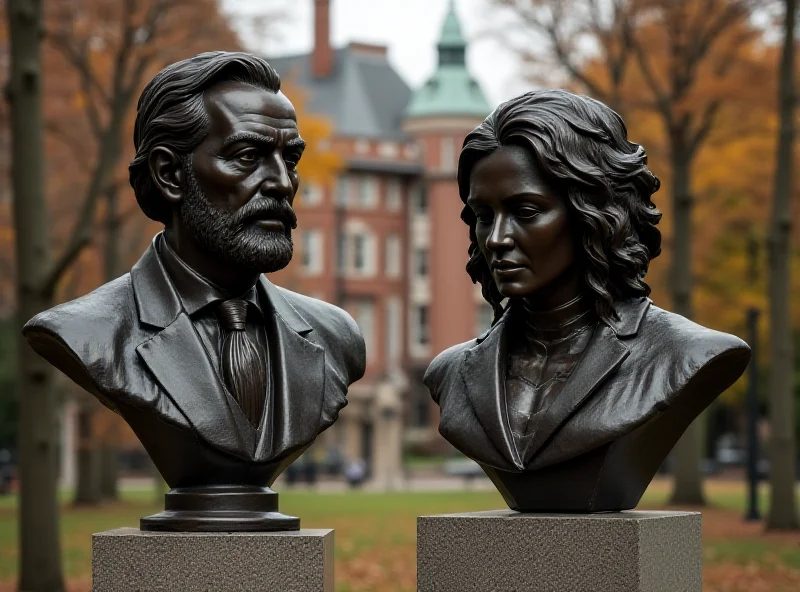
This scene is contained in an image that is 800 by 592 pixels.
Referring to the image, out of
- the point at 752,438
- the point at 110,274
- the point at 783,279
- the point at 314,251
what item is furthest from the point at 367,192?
the point at 783,279

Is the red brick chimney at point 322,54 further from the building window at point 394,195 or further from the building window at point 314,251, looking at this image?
the building window at point 314,251

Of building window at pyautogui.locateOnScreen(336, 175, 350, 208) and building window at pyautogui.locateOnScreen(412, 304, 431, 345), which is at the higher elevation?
building window at pyautogui.locateOnScreen(336, 175, 350, 208)

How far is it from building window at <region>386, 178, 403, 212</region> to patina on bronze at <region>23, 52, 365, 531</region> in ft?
176

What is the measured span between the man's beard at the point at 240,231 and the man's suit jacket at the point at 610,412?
1039 mm

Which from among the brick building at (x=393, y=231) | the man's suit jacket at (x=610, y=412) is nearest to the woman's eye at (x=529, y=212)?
the man's suit jacket at (x=610, y=412)

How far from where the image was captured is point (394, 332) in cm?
6138

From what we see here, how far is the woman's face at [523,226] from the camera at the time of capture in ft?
20.6

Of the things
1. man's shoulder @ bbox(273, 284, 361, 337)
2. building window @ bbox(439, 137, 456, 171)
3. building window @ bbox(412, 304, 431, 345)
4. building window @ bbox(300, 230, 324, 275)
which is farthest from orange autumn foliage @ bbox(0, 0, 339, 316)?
building window @ bbox(412, 304, 431, 345)

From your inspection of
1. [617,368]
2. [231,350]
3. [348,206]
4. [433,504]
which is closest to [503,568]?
[617,368]

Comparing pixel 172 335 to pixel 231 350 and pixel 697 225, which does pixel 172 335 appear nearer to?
pixel 231 350

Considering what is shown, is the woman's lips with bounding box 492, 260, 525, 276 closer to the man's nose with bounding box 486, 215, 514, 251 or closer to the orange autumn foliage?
the man's nose with bounding box 486, 215, 514, 251

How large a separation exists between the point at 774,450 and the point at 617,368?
11814 millimetres

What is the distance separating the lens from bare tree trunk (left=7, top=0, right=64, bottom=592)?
12.4 meters

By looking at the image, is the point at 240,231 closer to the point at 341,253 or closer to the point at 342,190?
the point at 342,190
